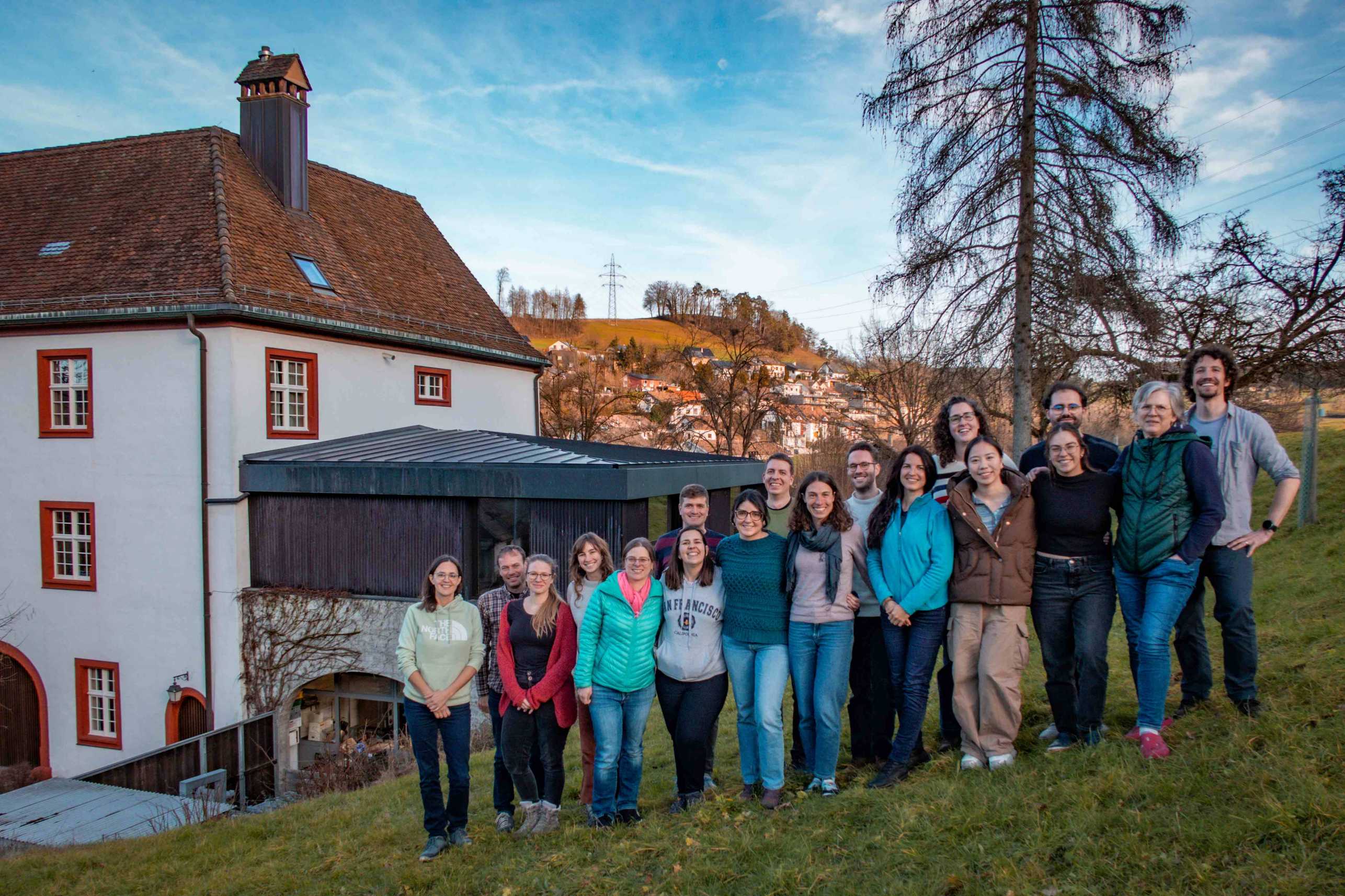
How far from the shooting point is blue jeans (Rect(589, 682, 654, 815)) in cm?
503

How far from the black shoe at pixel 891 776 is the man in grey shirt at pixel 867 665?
0.24 metres

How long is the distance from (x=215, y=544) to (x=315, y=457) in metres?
2.12

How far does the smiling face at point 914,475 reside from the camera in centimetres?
480

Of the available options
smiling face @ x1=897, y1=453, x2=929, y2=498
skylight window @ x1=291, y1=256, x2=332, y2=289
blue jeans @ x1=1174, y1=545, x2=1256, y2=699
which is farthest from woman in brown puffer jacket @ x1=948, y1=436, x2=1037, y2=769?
skylight window @ x1=291, y1=256, x2=332, y2=289

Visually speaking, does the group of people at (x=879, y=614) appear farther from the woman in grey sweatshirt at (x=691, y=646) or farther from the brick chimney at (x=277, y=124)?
the brick chimney at (x=277, y=124)

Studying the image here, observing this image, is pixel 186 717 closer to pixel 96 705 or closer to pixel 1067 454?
pixel 96 705

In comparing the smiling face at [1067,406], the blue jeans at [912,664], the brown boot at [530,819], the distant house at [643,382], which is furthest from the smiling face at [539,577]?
the distant house at [643,382]

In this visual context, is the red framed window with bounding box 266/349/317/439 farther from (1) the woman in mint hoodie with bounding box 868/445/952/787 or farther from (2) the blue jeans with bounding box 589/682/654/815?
(1) the woman in mint hoodie with bounding box 868/445/952/787

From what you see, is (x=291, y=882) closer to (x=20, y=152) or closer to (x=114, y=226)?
(x=114, y=226)

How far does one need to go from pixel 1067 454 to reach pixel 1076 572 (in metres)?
0.64

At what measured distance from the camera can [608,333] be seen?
7925cm

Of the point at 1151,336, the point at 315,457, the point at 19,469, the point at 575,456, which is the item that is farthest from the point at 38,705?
the point at 1151,336

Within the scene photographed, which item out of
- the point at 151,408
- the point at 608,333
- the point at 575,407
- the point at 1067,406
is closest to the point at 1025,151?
the point at 1067,406

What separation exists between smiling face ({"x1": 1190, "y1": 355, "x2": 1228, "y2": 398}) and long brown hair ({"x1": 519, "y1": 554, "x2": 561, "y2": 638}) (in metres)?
3.89
